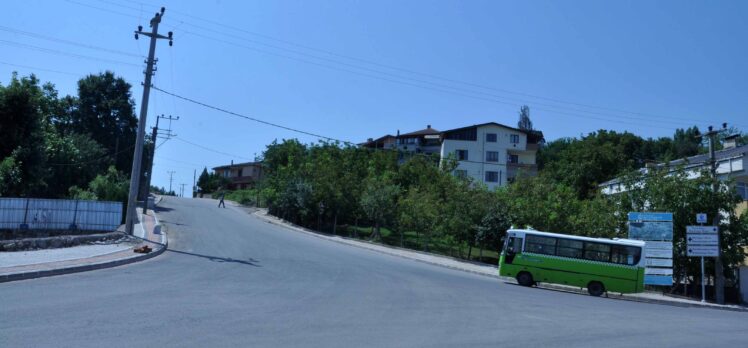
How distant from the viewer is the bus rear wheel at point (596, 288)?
24.9 metres

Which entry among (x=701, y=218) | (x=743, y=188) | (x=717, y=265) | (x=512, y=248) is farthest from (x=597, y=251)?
(x=743, y=188)

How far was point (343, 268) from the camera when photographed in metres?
23.2

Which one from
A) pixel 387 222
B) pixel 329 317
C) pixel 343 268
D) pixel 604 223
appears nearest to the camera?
pixel 329 317

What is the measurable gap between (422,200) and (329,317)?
31101 millimetres

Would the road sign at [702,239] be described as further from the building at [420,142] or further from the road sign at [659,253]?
the building at [420,142]

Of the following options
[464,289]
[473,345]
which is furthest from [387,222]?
[473,345]

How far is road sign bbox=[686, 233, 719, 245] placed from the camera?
25.1m

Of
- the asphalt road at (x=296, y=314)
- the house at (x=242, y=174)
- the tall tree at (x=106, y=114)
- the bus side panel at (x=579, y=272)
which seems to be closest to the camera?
the asphalt road at (x=296, y=314)

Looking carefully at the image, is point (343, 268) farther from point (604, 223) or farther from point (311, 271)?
point (604, 223)

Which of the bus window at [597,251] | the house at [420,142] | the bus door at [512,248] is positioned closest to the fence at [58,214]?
the bus door at [512,248]

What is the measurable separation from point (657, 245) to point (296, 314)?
2107cm

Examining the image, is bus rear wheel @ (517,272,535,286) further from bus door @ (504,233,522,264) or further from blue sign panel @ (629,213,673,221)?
blue sign panel @ (629,213,673,221)

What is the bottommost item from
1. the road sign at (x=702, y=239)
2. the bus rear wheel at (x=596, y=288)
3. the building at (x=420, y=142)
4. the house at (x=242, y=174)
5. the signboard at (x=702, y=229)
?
the bus rear wheel at (x=596, y=288)

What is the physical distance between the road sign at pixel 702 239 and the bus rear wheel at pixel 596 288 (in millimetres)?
4658
